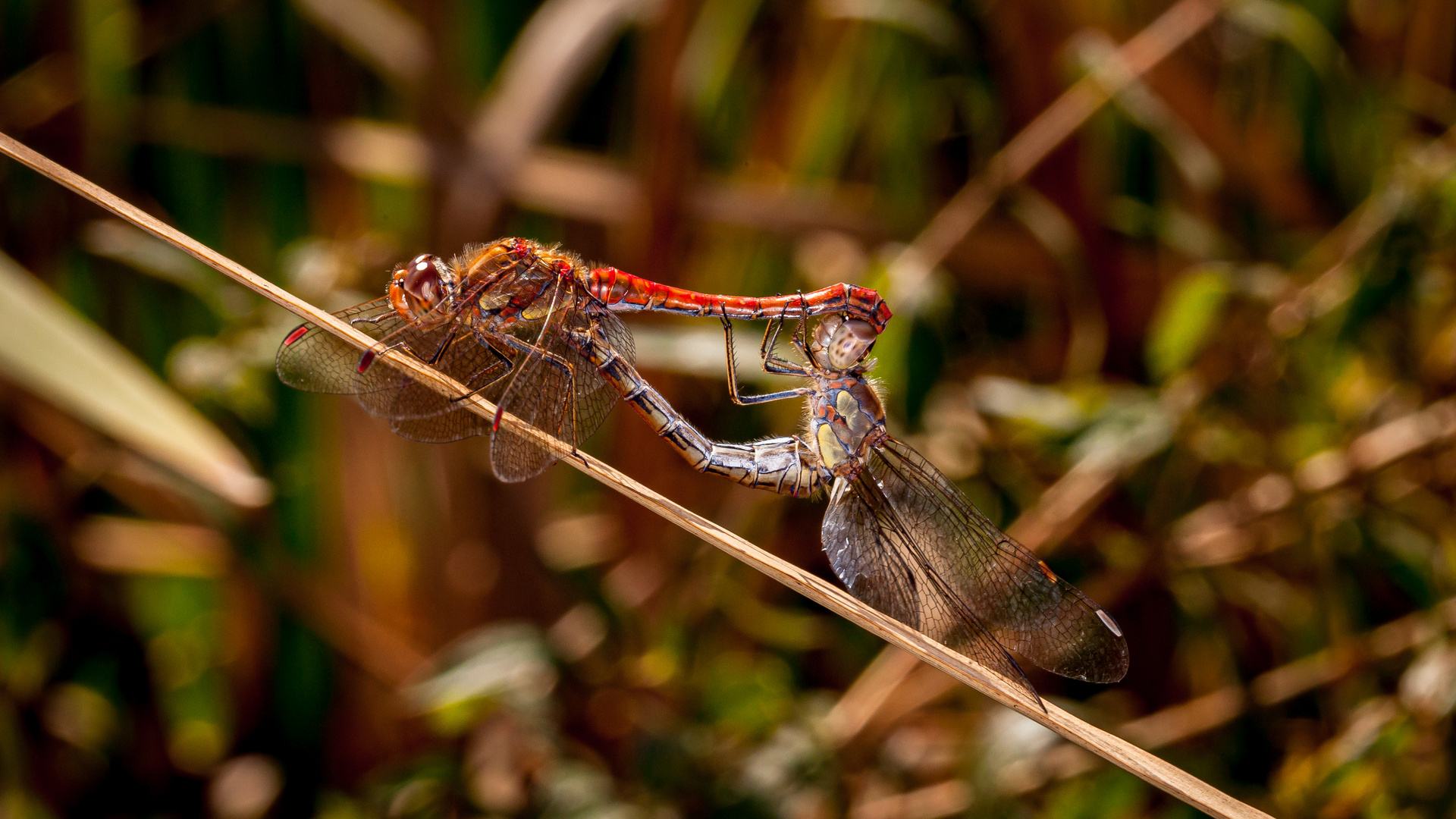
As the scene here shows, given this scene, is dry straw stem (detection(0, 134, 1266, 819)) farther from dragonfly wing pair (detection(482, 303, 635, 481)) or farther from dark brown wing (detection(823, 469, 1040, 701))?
dark brown wing (detection(823, 469, 1040, 701))

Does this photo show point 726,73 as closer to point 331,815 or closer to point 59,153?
point 59,153

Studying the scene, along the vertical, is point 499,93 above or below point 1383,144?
above

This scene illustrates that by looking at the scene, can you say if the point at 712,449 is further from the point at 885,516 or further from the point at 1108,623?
the point at 1108,623

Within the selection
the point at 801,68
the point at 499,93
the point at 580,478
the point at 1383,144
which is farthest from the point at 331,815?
the point at 1383,144

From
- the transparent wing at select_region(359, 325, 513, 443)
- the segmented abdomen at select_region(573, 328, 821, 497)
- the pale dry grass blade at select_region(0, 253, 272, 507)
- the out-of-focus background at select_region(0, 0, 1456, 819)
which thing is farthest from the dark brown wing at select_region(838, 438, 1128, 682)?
the pale dry grass blade at select_region(0, 253, 272, 507)

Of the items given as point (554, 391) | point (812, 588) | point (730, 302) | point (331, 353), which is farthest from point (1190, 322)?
point (331, 353)

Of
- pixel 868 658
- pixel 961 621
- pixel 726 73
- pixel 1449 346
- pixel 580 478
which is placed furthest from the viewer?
pixel 580 478
